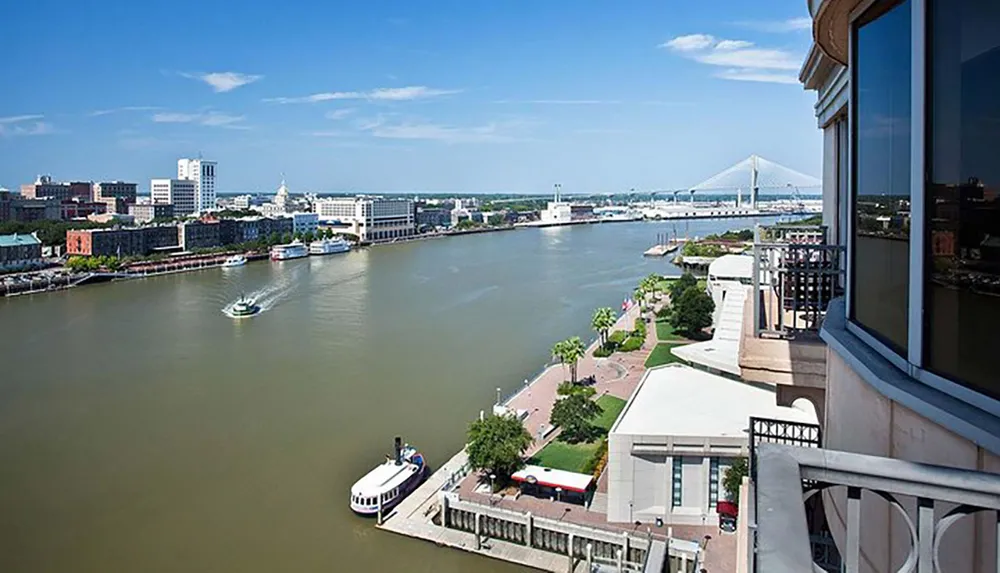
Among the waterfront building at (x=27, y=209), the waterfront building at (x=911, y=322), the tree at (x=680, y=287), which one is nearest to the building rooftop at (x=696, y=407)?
the waterfront building at (x=911, y=322)

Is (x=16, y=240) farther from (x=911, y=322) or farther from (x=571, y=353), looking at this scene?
(x=911, y=322)

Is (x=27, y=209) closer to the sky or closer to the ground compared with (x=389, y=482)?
closer to the sky

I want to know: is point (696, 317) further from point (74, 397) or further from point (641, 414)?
point (74, 397)

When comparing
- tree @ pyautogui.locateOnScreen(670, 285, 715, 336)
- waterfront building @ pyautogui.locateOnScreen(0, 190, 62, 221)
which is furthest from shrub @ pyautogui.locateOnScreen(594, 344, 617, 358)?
waterfront building @ pyautogui.locateOnScreen(0, 190, 62, 221)

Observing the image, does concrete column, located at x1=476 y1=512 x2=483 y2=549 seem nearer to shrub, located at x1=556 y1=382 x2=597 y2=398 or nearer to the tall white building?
shrub, located at x1=556 y1=382 x2=597 y2=398

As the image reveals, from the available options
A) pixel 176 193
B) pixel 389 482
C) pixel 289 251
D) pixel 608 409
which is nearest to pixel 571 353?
pixel 608 409

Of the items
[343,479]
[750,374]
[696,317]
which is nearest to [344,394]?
[343,479]
